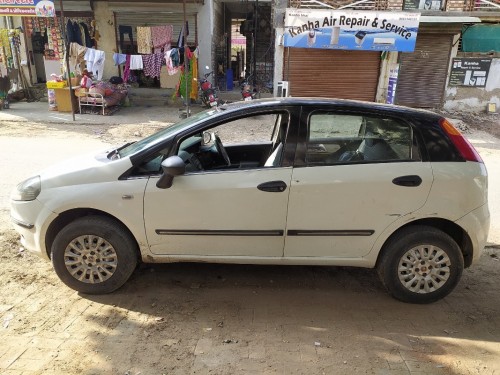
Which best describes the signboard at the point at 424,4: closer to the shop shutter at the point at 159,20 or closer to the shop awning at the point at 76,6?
the shop shutter at the point at 159,20

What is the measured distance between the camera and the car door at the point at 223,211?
130 inches

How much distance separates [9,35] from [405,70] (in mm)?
14497

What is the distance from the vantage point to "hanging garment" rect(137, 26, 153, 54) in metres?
14.7

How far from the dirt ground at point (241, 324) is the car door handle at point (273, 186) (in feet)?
3.23

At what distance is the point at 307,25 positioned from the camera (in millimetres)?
13383

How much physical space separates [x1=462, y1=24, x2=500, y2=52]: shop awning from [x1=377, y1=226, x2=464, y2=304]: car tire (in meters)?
13.2

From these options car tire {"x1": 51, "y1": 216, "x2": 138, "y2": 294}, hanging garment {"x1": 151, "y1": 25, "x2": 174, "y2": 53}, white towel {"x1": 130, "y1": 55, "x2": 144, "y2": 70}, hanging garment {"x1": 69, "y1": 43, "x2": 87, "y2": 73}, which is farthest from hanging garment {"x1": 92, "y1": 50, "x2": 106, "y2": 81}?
car tire {"x1": 51, "y1": 216, "x2": 138, "y2": 294}

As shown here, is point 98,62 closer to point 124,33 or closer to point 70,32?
point 124,33

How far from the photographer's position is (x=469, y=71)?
1467cm

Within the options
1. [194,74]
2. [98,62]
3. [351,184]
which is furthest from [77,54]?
[351,184]

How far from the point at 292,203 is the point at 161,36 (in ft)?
43.5

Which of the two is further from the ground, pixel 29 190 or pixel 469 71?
pixel 469 71

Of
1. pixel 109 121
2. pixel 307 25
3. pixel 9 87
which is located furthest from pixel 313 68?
pixel 9 87

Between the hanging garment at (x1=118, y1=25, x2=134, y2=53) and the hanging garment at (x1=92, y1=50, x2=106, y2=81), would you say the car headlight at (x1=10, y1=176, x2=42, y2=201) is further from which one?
the hanging garment at (x1=118, y1=25, x2=134, y2=53)
